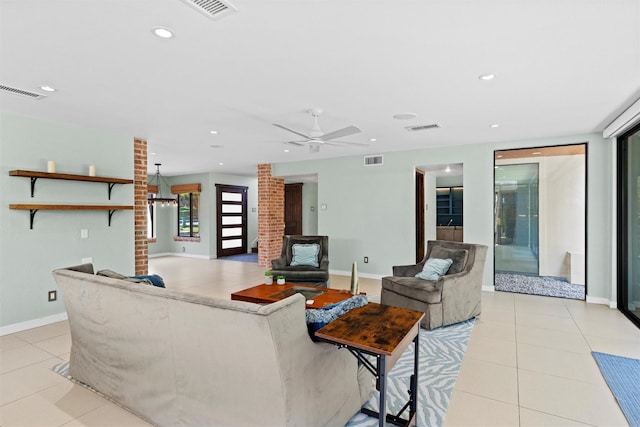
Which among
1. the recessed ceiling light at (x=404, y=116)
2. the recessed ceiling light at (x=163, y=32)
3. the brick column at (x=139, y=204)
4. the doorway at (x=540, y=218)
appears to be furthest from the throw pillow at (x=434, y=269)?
the brick column at (x=139, y=204)

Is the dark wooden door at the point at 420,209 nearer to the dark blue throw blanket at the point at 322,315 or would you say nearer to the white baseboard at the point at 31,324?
the dark blue throw blanket at the point at 322,315

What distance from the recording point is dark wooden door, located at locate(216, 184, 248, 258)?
9.69 m

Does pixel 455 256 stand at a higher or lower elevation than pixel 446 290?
higher

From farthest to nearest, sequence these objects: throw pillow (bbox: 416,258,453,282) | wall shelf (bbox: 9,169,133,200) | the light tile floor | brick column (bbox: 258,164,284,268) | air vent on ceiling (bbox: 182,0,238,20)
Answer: brick column (bbox: 258,164,284,268) < throw pillow (bbox: 416,258,453,282) < wall shelf (bbox: 9,169,133,200) < the light tile floor < air vent on ceiling (bbox: 182,0,238,20)

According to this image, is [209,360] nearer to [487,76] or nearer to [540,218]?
[487,76]

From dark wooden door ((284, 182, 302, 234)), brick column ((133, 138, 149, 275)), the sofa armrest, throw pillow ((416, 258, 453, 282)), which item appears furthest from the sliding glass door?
dark wooden door ((284, 182, 302, 234))

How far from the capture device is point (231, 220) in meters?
10.2

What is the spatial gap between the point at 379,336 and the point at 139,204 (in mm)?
4739

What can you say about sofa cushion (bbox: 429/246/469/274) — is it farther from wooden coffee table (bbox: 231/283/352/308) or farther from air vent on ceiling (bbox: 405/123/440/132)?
air vent on ceiling (bbox: 405/123/440/132)

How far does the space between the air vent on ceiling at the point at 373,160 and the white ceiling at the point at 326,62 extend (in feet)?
6.63

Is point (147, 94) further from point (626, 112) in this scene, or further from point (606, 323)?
point (606, 323)

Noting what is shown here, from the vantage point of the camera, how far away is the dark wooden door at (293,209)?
10133mm

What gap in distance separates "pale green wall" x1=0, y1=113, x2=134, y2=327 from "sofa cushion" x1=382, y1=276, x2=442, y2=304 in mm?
3859

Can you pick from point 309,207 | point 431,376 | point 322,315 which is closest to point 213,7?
point 322,315
